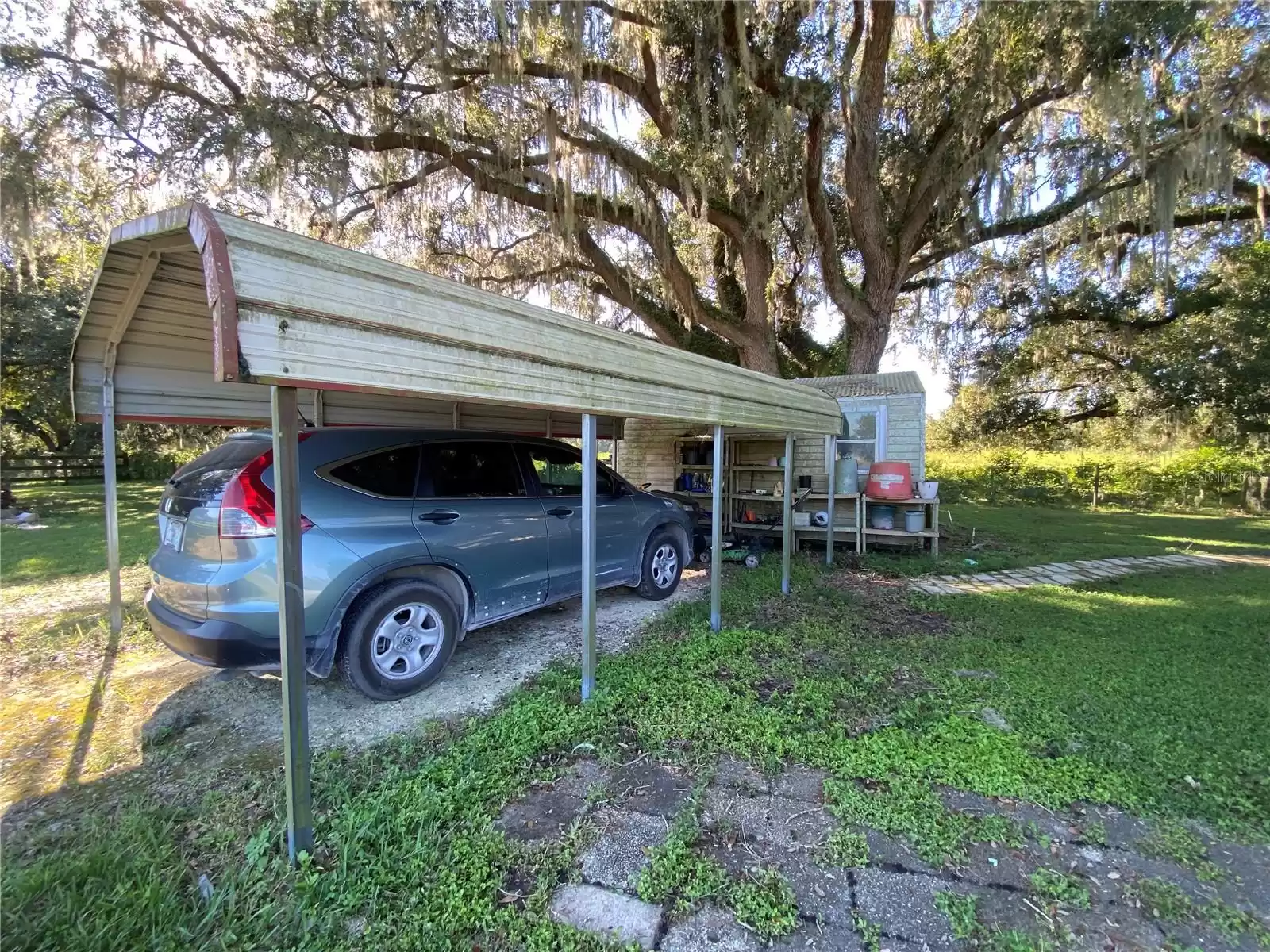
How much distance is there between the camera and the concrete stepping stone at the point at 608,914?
1.64 meters

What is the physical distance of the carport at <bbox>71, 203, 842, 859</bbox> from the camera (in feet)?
5.66

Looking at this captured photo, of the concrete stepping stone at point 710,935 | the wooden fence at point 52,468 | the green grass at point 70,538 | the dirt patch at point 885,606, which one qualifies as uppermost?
the wooden fence at point 52,468

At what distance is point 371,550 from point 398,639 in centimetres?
59

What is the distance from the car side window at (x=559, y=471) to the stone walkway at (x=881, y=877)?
231cm

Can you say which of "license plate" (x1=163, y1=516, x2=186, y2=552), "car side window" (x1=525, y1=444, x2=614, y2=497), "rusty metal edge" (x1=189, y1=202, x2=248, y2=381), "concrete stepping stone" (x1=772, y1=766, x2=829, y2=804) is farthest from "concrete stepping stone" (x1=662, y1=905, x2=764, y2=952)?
"license plate" (x1=163, y1=516, x2=186, y2=552)

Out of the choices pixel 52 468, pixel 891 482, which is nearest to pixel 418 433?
pixel 891 482

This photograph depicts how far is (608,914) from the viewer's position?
67.7 inches

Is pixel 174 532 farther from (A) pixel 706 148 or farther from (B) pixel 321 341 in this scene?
(A) pixel 706 148

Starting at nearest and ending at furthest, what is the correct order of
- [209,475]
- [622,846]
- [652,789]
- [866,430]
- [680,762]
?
[622,846] < [652,789] < [680,762] < [209,475] < [866,430]

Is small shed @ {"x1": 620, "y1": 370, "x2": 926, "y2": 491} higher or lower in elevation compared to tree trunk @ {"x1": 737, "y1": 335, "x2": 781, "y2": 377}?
lower

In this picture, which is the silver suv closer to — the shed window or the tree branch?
the shed window

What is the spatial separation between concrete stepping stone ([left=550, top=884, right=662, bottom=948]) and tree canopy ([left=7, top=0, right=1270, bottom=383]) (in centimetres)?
792

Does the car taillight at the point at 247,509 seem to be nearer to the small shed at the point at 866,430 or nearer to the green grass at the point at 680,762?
the green grass at the point at 680,762

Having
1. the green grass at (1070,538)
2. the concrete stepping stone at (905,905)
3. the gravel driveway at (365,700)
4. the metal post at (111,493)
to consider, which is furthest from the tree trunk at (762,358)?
the concrete stepping stone at (905,905)
